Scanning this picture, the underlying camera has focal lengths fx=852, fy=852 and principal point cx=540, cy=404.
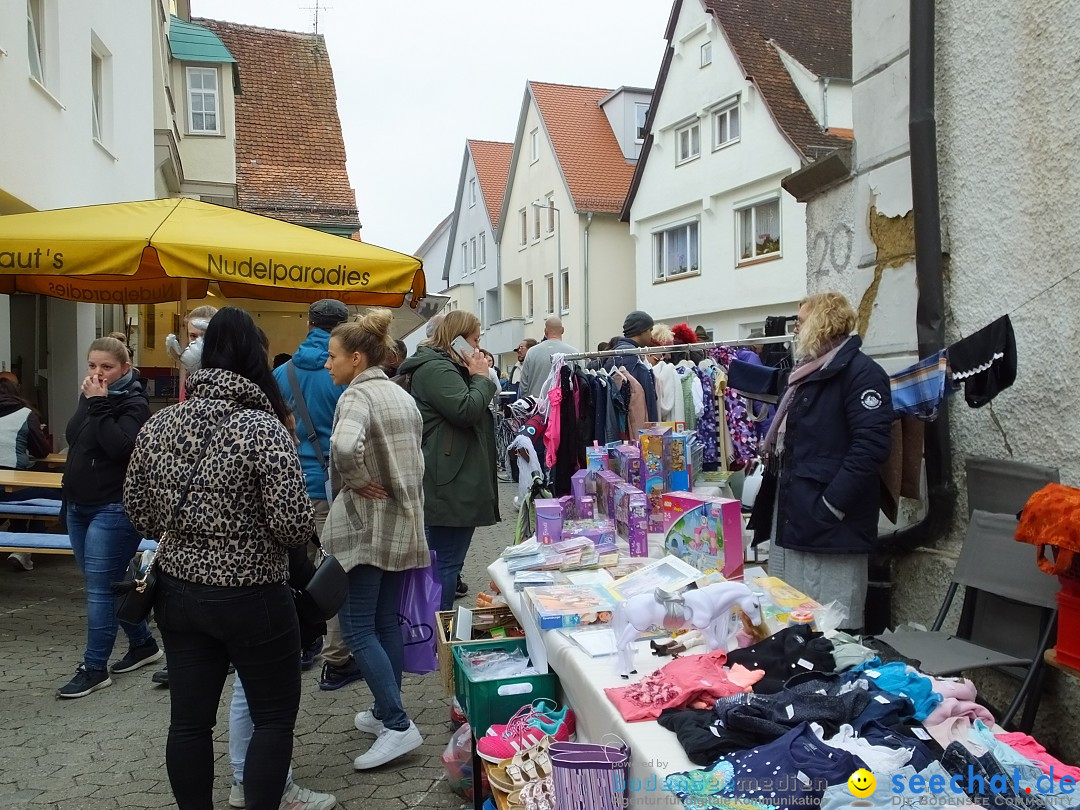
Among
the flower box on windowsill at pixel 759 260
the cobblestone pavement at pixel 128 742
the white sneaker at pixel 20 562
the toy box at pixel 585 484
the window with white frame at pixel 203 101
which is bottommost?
the cobblestone pavement at pixel 128 742

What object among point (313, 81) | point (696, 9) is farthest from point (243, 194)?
point (696, 9)

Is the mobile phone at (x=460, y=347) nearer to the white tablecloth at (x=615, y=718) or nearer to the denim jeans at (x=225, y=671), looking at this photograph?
the white tablecloth at (x=615, y=718)

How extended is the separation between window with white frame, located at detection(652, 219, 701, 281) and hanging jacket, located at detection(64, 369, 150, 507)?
17.9 metres

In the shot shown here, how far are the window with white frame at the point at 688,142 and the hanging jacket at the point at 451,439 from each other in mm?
18032

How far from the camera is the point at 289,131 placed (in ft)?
73.6

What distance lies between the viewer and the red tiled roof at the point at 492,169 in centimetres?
3656

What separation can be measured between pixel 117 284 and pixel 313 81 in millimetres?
17499

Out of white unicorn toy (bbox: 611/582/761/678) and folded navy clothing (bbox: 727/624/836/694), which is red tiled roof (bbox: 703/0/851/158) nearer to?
white unicorn toy (bbox: 611/582/761/678)

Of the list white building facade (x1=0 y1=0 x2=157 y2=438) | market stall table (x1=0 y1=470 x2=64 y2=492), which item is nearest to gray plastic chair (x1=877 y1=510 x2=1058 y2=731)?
market stall table (x1=0 y1=470 x2=64 y2=492)

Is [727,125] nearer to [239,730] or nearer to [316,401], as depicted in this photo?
[316,401]

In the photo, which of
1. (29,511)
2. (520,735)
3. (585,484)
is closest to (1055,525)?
(520,735)

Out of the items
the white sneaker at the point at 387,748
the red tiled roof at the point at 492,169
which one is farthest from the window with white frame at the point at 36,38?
the red tiled roof at the point at 492,169

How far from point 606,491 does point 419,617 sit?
1172 mm

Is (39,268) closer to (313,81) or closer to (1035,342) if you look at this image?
(1035,342)
